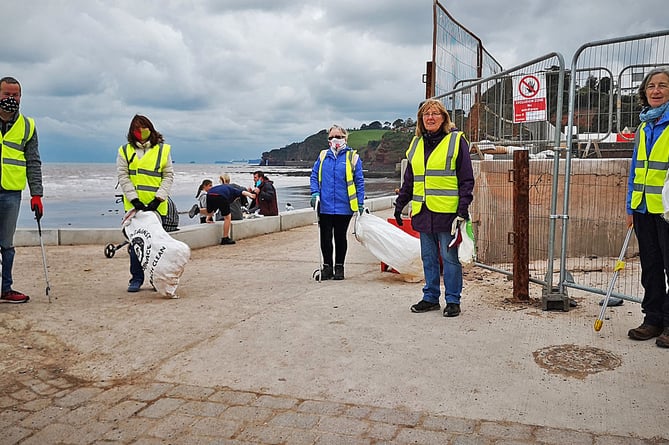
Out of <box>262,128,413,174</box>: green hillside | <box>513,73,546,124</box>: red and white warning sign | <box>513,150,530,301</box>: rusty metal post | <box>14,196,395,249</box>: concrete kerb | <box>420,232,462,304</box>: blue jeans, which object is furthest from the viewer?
<box>262,128,413,174</box>: green hillside

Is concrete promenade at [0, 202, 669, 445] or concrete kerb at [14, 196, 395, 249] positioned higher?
concrete kerb at [14, 196, 395, 249]

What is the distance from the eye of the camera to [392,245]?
709 centimetres

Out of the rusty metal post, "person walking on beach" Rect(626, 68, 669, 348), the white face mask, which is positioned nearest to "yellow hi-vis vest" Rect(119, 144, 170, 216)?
the white face mask

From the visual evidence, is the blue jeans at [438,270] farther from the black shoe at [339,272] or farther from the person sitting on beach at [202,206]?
the person sitting on beach at [202,206]

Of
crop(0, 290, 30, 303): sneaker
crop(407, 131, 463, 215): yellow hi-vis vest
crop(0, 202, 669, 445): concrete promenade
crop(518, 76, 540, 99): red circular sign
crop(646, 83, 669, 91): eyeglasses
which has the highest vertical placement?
crop(518, 76, 540, 99): red circular sign

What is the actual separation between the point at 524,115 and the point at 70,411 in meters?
5.29

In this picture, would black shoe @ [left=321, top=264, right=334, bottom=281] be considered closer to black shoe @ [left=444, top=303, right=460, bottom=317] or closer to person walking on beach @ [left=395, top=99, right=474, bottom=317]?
person walking on beach @ [left=395, top=99, right=474, bottom=317]

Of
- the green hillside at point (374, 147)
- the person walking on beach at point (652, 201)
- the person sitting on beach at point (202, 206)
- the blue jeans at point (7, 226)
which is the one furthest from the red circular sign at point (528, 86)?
the green hillside at point (374, 147)

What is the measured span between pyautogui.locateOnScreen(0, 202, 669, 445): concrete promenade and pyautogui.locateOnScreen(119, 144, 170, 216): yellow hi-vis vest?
106cm

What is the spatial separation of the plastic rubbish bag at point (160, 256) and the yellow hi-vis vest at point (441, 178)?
250 cm

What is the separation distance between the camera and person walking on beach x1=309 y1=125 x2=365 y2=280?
7328 mm

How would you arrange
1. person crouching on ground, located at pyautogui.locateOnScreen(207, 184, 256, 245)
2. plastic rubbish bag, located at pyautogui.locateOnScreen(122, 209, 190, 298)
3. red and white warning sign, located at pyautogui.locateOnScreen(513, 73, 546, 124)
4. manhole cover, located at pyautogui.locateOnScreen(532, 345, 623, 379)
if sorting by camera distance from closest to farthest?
manhole cover, located at pyautogui.locateOnScreen(532, 345, 623, 379)
plastic rubbish bag, located at pyautogui.locateOnScreen(122, 209, 190, 298)
red and white warning sign, located at pyautogui.locateOnScreen(513, 73, 546, 124)
person crouching on ground, located at pyautogui.locateOnScreen(207, 184, 256, 245)

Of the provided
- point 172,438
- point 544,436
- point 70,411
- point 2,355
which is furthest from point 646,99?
point 2,355

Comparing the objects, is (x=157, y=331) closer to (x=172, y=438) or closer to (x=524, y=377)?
(x=172, y=438)
